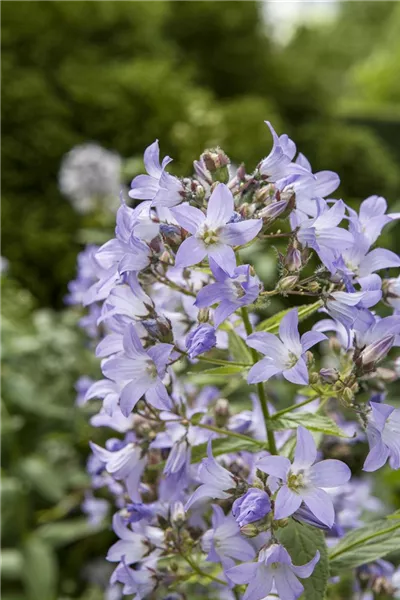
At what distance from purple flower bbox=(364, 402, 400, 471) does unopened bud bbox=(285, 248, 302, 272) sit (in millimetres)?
138

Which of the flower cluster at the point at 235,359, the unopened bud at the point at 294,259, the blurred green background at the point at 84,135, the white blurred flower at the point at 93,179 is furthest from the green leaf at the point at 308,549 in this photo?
the white blurred flower at the point at 93,179

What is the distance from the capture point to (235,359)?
73 cm

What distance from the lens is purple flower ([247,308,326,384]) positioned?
59 cm

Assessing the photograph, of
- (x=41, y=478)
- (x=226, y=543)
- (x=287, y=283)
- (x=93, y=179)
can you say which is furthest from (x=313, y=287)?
(x=93, y=179)

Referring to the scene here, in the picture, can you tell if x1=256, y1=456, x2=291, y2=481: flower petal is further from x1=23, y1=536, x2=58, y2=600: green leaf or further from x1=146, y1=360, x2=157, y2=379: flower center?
x1=23, y1=536, x2=58, y2=600: green leaf

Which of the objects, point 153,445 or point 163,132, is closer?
point 153,445

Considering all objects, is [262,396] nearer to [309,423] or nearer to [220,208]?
[309,423]

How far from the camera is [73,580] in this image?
1884 millimetres

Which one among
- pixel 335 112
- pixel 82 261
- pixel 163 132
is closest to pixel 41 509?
pixel 82 261

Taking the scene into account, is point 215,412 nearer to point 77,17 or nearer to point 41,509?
point 41,509

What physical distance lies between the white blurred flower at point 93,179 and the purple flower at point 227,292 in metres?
2.13

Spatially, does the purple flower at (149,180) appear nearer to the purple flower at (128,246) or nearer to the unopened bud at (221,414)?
the purple flower at (128,246)

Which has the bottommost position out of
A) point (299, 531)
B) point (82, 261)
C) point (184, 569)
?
point (184, 569)

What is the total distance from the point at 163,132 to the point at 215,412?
2923 mm
